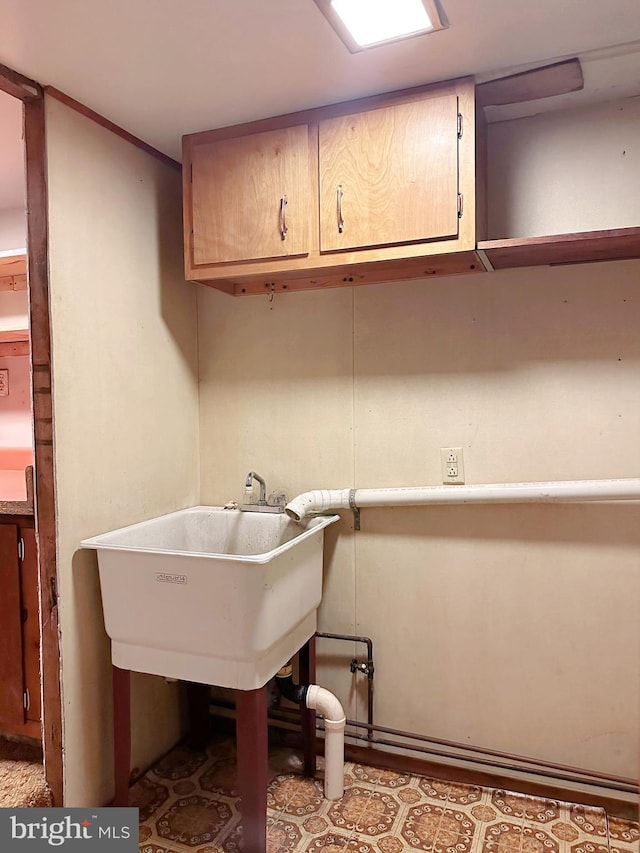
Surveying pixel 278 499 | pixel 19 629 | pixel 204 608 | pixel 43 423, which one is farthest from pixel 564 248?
pixel 19 629

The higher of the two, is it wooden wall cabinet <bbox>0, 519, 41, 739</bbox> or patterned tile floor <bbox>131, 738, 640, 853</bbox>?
wooden wall cabinet <bbox>0, 519, 41, 739</bbox>

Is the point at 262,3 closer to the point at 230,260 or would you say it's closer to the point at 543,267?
the point at 230,260

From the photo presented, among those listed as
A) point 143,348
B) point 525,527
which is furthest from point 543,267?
point 143,348

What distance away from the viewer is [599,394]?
1.90 metres

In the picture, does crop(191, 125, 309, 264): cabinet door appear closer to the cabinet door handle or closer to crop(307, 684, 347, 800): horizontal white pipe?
the cabinet door handle

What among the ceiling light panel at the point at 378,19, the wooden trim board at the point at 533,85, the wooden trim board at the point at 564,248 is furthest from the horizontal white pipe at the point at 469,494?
the ceiling light panel at the point at 378,19

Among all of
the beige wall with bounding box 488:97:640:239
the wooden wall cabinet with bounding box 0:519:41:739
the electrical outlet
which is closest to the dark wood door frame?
the wooden wall cabinet with bounding box 0:519:41:739

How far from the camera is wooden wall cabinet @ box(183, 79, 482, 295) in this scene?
1.69 m

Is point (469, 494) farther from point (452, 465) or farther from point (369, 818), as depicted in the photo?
point (369, 818)

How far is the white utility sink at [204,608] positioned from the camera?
161cm

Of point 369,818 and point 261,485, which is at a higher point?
point 261,485

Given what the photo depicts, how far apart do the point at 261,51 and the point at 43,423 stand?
1188 millimetres

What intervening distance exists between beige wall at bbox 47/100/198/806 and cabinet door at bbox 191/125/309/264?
260mm

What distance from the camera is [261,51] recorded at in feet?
5.09
